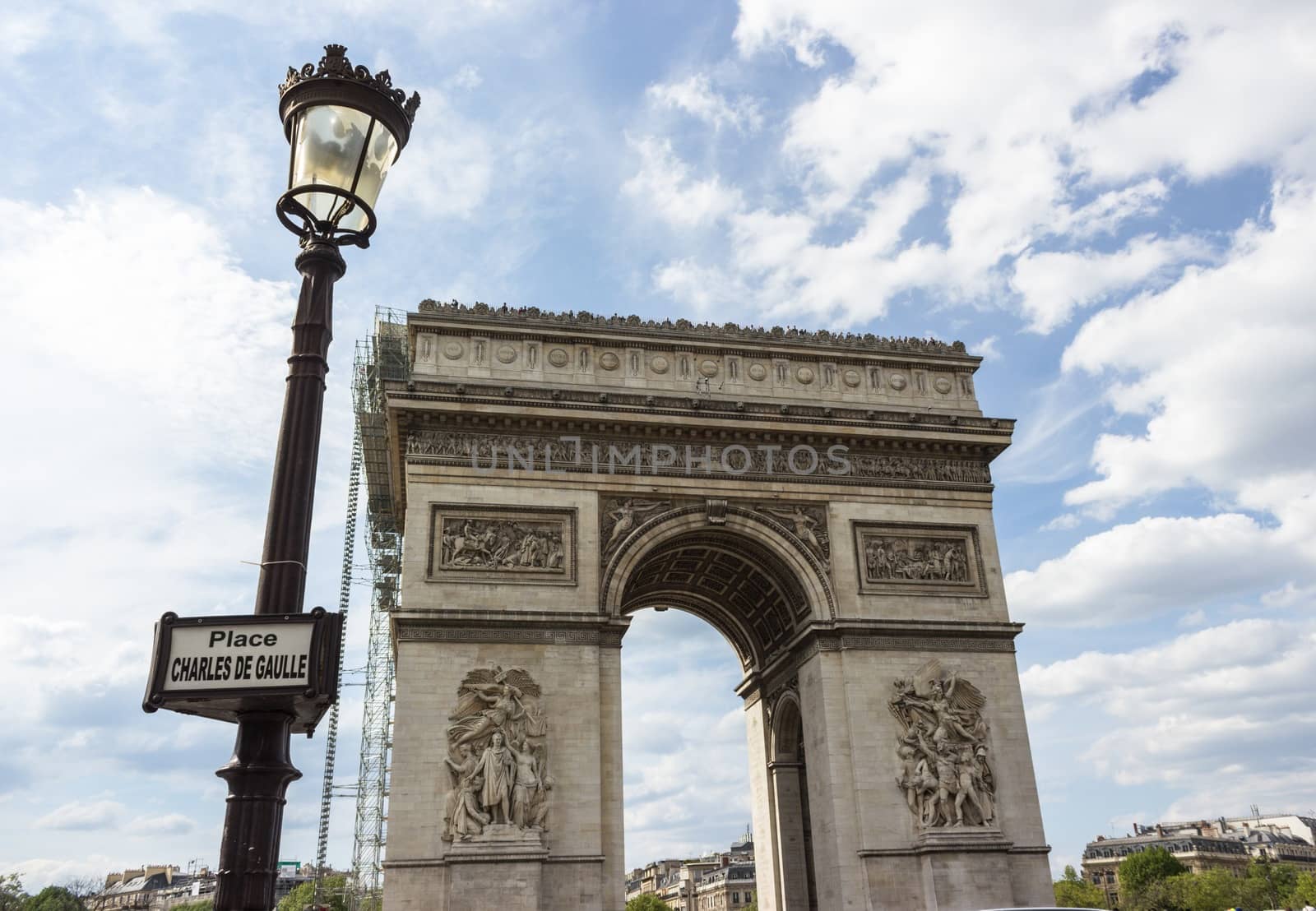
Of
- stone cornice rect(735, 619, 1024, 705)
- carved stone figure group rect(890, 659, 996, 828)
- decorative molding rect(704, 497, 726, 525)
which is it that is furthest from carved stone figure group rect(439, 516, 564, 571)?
carved stone figure group rect(890, 659, 996, 828)

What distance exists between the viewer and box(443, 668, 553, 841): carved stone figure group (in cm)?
2131

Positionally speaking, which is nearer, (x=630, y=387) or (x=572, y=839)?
(x=572, y=839)

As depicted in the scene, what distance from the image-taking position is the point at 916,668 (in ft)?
81.1

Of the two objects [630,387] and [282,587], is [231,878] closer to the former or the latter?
[282,587]

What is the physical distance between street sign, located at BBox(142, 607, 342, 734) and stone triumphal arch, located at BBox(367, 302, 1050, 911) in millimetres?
17290

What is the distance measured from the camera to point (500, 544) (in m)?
24.1

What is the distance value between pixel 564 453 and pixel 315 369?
19.4 m

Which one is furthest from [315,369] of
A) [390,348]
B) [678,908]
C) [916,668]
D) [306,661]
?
[678,908]

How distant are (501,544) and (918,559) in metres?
10.3

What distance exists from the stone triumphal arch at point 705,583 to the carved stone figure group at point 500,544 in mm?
49

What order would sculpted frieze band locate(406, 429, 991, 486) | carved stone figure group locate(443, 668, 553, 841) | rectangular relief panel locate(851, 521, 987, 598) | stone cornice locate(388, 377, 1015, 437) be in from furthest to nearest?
rectangular relief panel locate(851, 521, 987, 598)
sculpted frieze band locate(406, 429, 991, 486)
stone cornice locate(388, 377, 1015, 437)
carved stone figure group locate(443, 668, 553, 841)

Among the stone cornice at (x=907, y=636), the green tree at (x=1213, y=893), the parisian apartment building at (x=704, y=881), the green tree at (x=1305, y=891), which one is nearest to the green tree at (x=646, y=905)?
the parisian apartment building at (x=704, y=881)

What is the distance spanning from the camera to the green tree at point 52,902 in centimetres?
6688

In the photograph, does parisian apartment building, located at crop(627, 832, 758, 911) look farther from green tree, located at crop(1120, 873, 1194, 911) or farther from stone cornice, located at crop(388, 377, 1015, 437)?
stone cornice, located at crop(388, 377, 1015, 437)
